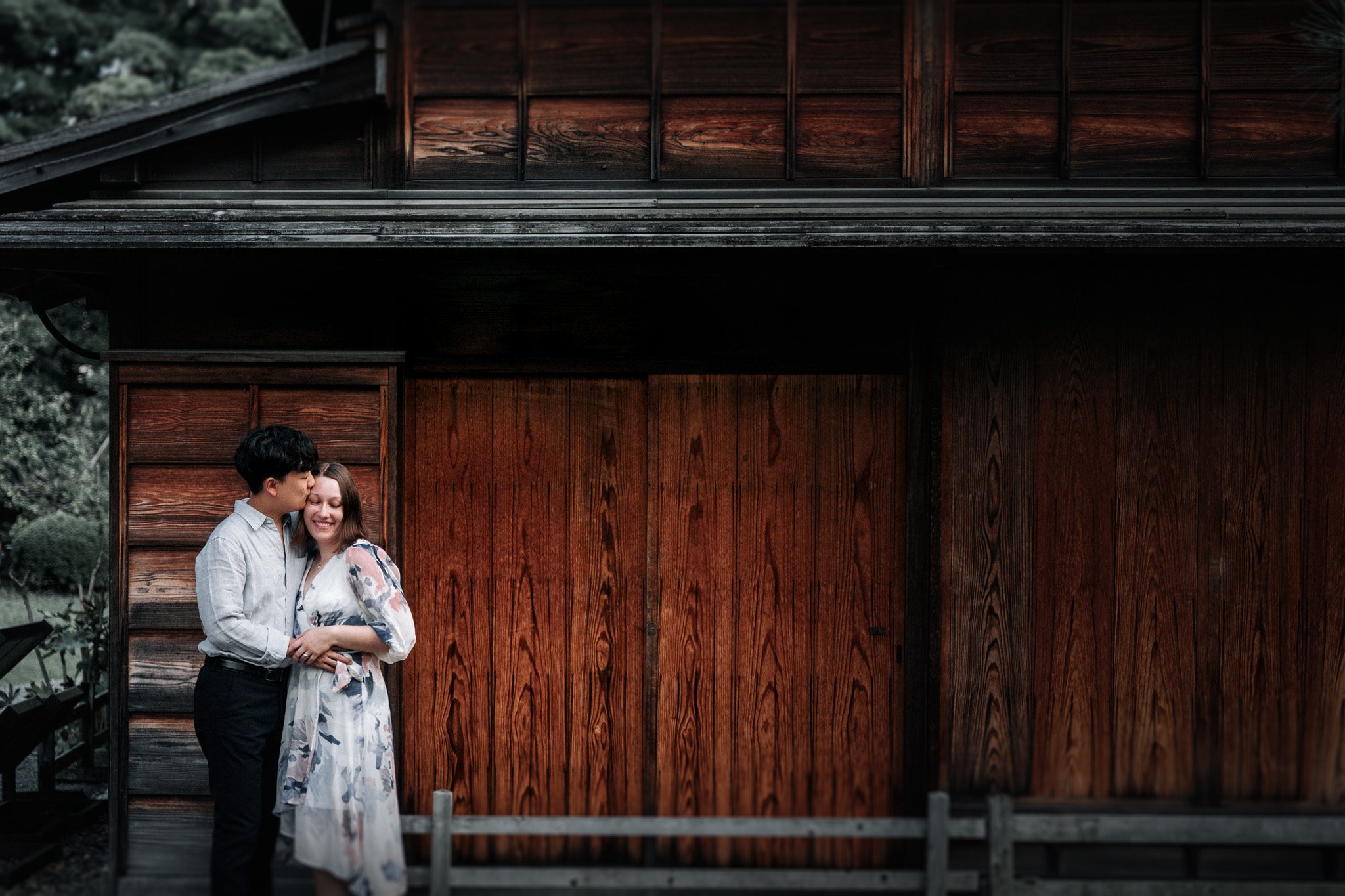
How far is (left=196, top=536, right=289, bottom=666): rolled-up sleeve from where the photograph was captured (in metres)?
4.73

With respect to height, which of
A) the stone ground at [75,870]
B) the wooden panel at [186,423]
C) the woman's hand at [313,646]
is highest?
the wooden panel at [186,423]

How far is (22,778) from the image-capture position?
26.8 feet

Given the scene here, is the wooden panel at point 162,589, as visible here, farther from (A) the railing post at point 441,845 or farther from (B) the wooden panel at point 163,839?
(A) the railing post at point 441,845

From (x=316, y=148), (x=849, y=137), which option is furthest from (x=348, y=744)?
(x=849, y=137)

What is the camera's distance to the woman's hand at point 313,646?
476 cm

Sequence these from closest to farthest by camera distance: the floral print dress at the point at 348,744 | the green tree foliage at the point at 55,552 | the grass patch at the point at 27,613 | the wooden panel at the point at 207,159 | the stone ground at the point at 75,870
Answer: the floral print dress at the point at 348,744 < the stone ground at the point at 75,870 < the wooden panel at the point at 207,159 < the grass patch at the point at 27,613 < the green tree foliage at the point at 55,552

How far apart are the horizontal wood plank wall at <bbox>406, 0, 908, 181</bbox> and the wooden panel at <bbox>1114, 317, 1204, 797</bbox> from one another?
1.94m

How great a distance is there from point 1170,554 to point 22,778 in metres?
8.78

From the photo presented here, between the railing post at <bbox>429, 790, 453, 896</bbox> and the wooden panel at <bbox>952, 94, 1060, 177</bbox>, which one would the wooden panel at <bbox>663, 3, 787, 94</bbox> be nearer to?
the wooden panel at <bbox>952, 94, 1060, 177</bbox>

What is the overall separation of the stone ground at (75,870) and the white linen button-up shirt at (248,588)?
A: 203 cm

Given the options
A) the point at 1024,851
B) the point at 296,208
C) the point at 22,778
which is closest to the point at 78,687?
the point at 22,778

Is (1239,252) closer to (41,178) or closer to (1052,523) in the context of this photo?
(1052,523)

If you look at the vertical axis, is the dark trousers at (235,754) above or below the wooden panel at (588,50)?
below

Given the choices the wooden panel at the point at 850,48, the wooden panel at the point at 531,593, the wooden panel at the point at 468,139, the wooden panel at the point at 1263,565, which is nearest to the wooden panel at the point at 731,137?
the wooden panel at the point at 850,48
